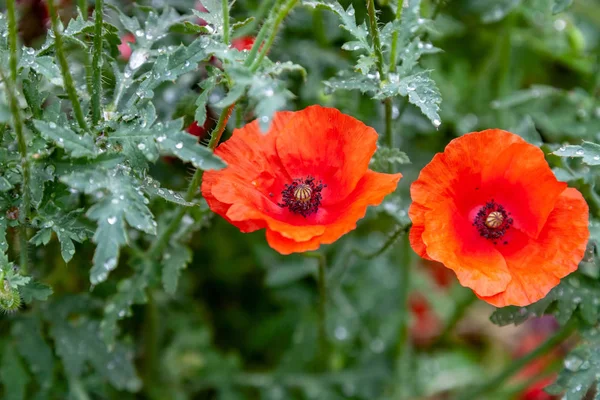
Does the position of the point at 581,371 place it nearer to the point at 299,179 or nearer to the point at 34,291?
Answer: the point at 299,179

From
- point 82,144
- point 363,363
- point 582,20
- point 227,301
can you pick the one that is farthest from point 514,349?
point 82,144

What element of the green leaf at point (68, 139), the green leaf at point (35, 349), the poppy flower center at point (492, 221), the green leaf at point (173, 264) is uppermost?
the green leaf at point (68, 139)

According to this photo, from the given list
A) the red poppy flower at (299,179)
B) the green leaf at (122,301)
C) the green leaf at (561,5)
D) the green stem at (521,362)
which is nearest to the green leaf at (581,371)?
the green stem at (521,362)

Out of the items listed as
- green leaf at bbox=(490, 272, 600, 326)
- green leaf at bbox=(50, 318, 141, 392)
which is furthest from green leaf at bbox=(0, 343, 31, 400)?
green leaf at bbox=(490, 272, 600, 326)

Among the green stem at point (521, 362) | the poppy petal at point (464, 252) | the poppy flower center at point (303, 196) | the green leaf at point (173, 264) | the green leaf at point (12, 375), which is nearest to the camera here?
the poppy petal at point (464, 252)

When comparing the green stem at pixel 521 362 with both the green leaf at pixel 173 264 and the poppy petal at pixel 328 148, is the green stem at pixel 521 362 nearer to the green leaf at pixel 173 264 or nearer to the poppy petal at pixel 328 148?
the poppy petal at pixel 328 148

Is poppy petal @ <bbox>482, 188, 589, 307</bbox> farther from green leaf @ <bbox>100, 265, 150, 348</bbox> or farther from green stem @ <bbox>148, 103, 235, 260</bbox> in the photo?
green leaf @ <bbox>100, 265, 150, 348</bbox>
